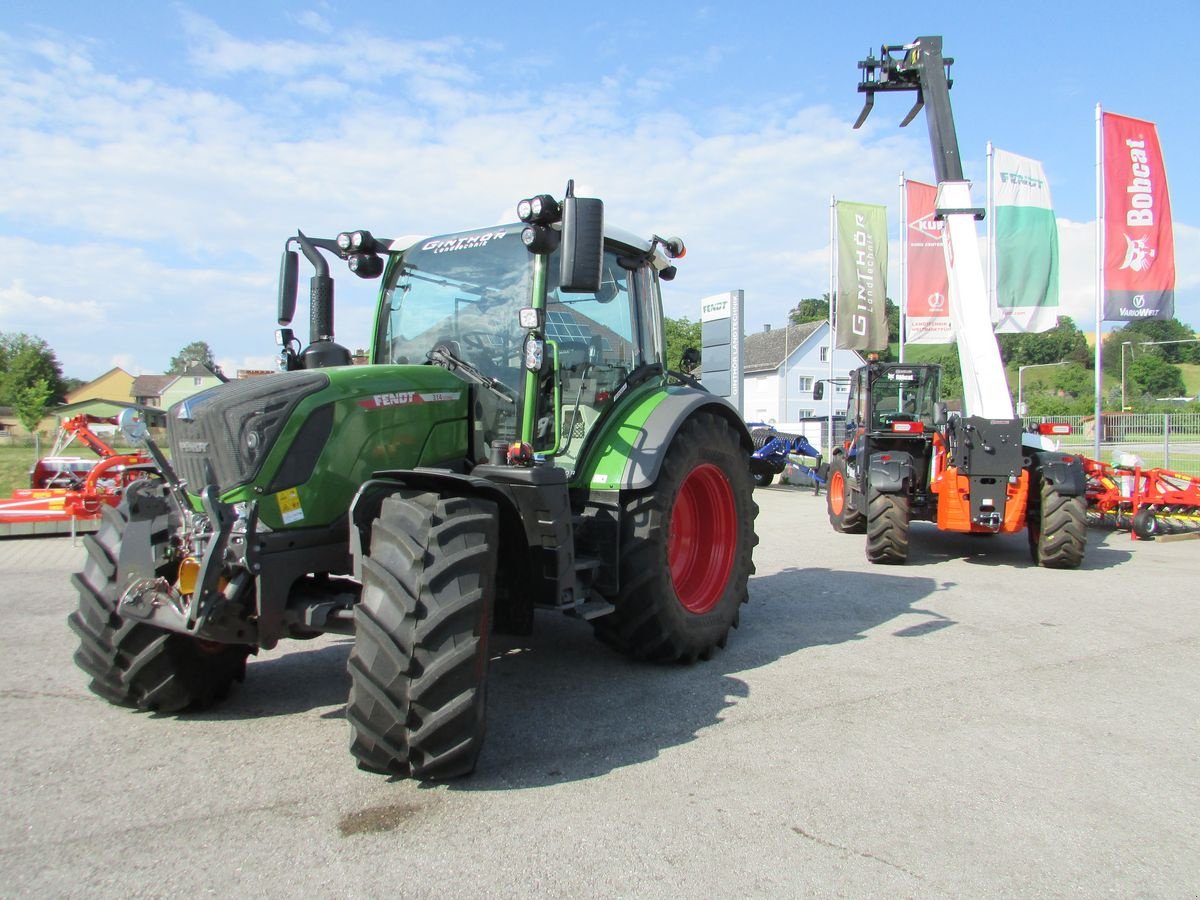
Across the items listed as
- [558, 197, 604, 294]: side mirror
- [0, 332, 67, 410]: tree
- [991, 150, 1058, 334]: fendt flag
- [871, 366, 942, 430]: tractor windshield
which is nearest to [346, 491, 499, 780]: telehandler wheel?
[558, 197, 604, 294]: side mirror

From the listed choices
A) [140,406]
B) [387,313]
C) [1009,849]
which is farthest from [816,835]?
[387,313]

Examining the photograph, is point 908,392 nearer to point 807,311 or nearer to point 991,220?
point 991,220

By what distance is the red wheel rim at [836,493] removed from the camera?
11.5 m

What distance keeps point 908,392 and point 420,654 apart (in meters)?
9.88

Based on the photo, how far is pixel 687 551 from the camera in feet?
18.4

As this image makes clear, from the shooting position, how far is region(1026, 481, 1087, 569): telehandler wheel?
8.45m

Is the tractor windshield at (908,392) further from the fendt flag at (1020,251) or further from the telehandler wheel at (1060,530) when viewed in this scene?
the fendt flag at (1020,251)

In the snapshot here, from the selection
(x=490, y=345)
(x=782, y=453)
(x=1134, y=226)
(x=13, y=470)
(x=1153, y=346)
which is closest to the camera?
(x=490, y=345)

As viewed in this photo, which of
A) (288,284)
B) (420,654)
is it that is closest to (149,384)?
(288,284)

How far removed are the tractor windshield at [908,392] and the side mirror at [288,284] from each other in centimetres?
824

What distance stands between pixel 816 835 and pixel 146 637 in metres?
2.91

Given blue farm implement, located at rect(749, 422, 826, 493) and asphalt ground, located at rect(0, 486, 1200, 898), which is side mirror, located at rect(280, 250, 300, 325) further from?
blue farm implement, located at rect(749, 422, 826, 493)

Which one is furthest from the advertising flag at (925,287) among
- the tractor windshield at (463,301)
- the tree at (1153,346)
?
the tree at (1153,346)

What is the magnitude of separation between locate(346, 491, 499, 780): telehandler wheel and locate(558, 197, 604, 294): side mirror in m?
1.14
